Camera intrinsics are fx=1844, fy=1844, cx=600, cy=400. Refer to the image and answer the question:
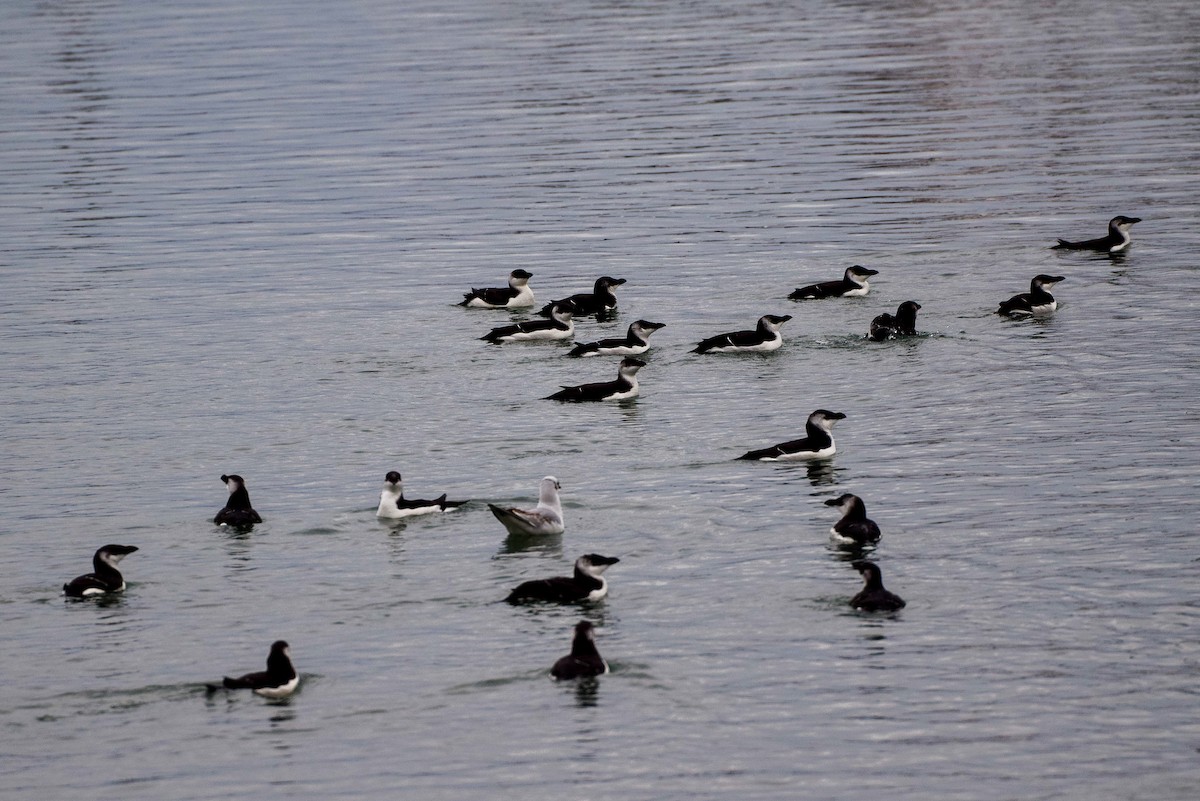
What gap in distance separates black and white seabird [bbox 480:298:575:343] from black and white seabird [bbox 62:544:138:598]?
13547 millimetres

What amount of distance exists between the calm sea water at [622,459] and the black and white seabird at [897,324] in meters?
0.29

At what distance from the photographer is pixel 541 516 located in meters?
21.2

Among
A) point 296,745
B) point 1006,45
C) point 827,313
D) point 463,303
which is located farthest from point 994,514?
point 1006,45

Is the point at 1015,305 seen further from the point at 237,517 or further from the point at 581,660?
the point at 581,660

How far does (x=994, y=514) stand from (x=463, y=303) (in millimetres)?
16695

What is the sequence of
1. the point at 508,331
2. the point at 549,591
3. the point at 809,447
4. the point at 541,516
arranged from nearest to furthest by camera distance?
1. the point at 549,591
2. the point at 541,516
3. the point at 809,447
4. the point at 508,331

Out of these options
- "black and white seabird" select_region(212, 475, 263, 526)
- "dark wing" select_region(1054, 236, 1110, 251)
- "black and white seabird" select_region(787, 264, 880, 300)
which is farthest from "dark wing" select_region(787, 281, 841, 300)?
"black and white seabird" select_region(212, 475, 263, 526)

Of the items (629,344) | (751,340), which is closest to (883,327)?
(751,340)

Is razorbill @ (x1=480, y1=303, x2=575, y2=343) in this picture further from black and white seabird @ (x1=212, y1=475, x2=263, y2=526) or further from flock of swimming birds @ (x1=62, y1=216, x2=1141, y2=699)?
black and white seabird @ (x1=212, y1=475, x2=263, y2=526)

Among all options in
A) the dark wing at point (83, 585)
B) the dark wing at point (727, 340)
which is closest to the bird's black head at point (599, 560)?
the dark wing at point (83, 585)

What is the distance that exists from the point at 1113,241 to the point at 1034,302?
20.3ft

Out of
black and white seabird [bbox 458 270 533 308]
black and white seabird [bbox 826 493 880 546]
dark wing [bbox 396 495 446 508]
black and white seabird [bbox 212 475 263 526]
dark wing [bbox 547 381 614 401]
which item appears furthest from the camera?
black and white seabird [bbox 458 270 533 308]

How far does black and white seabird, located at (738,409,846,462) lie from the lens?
2417cm

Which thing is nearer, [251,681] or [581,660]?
[581,660]
